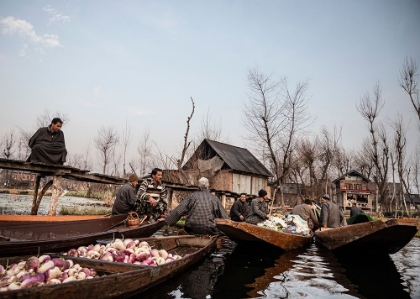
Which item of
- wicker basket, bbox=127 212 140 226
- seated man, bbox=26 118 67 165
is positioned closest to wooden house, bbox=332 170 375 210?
wicker basket, bbox=127 212 140 226

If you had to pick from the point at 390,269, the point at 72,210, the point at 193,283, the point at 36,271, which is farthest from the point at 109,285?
the point at 72,210

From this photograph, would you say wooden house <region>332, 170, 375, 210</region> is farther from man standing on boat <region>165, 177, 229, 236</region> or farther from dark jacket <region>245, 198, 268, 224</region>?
man standing on boat <region>165, 177, 229, 236</region>

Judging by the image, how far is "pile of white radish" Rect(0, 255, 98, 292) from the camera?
107 inches

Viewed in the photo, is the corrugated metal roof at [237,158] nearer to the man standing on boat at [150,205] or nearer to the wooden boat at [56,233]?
the man standing on boat at [150,205]

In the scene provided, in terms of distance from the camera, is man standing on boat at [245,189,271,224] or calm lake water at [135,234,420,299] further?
man standing on boat at [245,189,271,224]

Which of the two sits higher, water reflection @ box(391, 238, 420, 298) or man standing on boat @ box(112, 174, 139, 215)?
man standing on boat @ box(112, 174, 139, 215)

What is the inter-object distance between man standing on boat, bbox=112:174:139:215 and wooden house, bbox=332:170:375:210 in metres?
37.5

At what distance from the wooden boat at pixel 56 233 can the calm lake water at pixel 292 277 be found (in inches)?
67.8

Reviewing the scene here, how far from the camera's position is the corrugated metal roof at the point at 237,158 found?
91.8 feet

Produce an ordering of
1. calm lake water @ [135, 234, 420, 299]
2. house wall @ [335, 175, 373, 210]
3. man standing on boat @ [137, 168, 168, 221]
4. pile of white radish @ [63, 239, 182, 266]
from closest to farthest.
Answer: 1. pile of white radish @ [63, 239, 182, 266]
2. calm lake water @ [135, 234, 420, 299]
3. man standing on boat @ [137, 168, 168, 221]
4. house wall @ [335, 175, 373, 210]

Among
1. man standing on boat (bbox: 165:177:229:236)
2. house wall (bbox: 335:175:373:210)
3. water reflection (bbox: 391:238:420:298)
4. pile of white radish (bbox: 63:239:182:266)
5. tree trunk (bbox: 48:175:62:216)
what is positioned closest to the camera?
pile of white radish (bbox: 63:239:182:266)

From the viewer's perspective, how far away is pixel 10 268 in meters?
3.26

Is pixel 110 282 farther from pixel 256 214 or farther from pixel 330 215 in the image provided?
pixel 330 215

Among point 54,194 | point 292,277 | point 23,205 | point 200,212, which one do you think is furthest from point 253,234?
point 23,205
